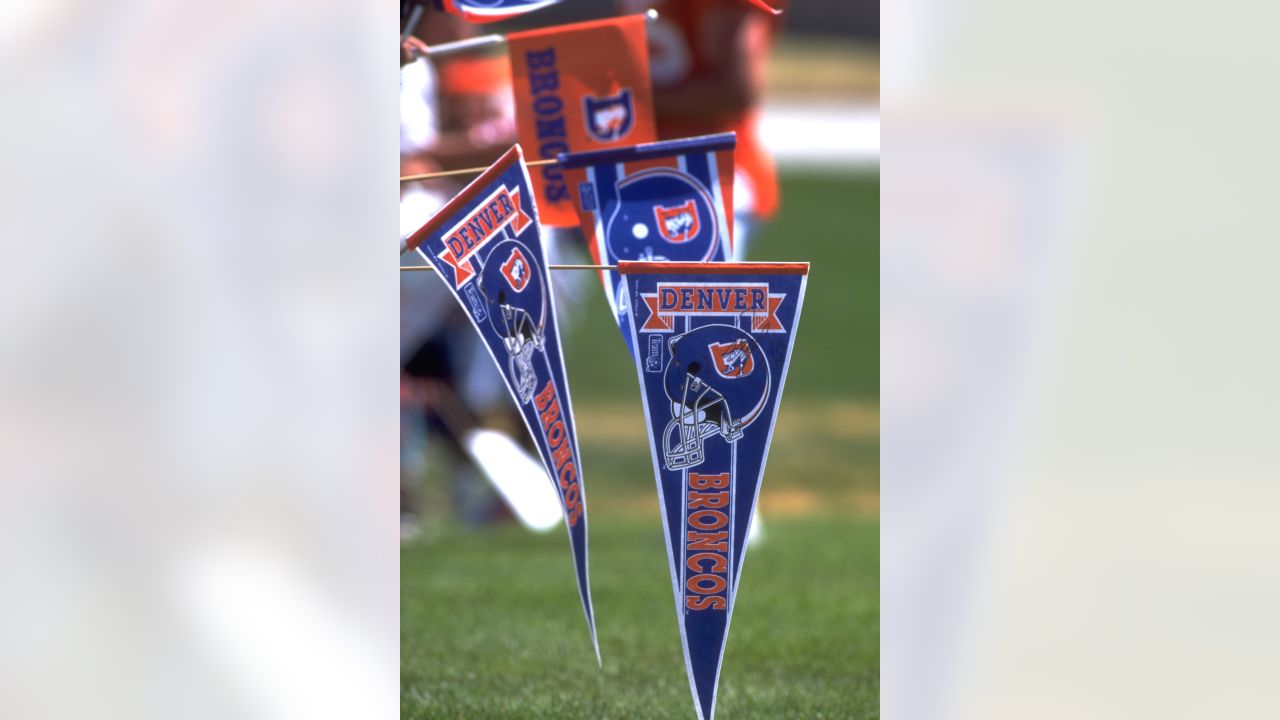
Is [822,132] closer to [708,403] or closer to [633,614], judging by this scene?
[633,614]

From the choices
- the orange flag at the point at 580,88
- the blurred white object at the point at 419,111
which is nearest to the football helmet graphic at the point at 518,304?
the orange flag at the point at 580,88

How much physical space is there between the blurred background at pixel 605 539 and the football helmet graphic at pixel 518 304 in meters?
1.23

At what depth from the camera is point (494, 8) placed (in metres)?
4.06

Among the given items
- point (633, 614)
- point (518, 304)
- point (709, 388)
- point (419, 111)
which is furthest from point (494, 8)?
point (419, 111)

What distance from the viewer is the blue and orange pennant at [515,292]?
3562 mm

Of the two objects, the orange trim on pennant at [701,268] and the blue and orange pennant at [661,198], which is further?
the blue and orange pennant at [661,198]

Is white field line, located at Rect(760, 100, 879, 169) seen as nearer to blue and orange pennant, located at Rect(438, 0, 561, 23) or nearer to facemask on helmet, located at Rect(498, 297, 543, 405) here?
blue and orange pennant, located at Rect(438, 0, 561, 23)

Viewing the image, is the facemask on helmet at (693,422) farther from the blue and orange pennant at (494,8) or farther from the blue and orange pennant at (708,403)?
the blue and orange pennant at (494,8)

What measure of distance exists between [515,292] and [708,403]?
1.75ft

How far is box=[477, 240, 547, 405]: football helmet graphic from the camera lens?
11.9 ft

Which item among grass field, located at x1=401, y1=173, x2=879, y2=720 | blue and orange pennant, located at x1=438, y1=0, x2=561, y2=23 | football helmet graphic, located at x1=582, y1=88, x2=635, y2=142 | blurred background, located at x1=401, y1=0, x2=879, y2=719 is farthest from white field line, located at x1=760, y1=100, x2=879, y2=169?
blue and orange pennant, located at x1=438, y1=0, x2=561, y2=23
